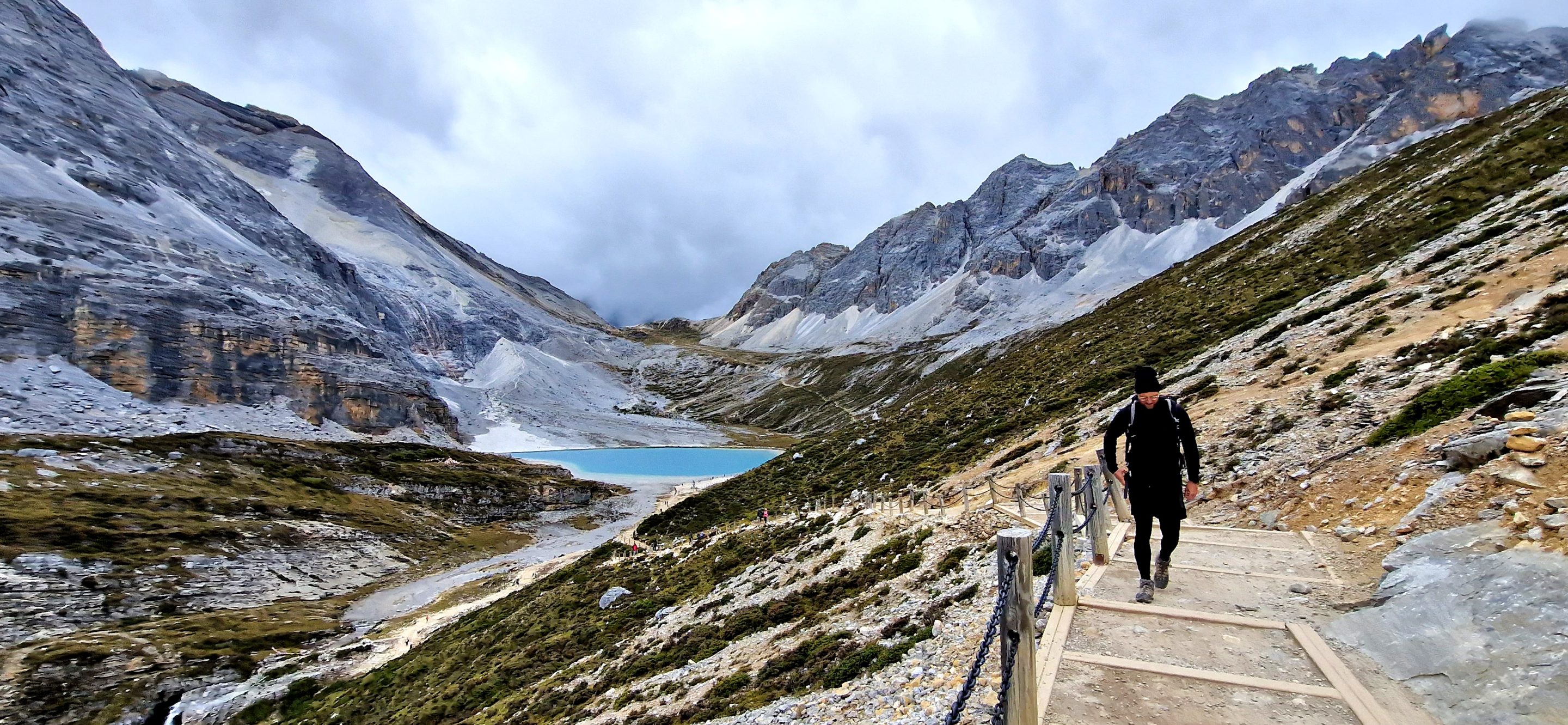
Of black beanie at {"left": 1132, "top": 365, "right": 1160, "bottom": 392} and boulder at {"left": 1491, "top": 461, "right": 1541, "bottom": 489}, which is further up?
black beanie at {"left": 1132, "top": 365, "right": 1160, "bottom": 392}

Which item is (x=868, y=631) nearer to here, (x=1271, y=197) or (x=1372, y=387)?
(x=1372, y=387)

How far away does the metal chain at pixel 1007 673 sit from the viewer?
489 cm

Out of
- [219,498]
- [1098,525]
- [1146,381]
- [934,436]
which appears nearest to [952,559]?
[1098,525]

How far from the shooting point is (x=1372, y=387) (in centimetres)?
1554

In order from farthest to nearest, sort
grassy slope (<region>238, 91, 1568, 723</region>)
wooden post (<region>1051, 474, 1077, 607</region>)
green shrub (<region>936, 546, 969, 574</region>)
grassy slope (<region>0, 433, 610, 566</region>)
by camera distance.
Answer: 1. grassy slope (<region>0, 433, 610, 566</region>)
2. grassy slope (<region>238, 91, 1568, 723</region>)
3. green shrub (<region>936, 546, 969, 574</region>)
4. wooden post (<region>1051, 474, 1077, 607</region>)

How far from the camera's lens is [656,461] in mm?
122188

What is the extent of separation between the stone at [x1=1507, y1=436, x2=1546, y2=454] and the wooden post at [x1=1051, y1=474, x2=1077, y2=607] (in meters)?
6.41

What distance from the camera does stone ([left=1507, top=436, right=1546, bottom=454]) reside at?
816cm

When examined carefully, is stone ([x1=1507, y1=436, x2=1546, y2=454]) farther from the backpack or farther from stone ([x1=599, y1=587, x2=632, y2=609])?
stone ([x1=599, y1=587, x2=632, y2=609])

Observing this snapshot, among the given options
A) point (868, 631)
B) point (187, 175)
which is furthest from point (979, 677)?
point (187, 175)

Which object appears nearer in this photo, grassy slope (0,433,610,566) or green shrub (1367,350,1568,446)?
green shrub (1367,350,1568,446)

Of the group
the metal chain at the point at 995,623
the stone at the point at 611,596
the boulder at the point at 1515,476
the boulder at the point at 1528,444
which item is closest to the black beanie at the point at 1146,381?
the metal chain at the point at 995,623

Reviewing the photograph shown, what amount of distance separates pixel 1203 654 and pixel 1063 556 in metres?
1.68

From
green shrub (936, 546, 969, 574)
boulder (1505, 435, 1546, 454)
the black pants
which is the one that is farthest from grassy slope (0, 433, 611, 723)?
boulder (1505, 435, 1546, 454)
